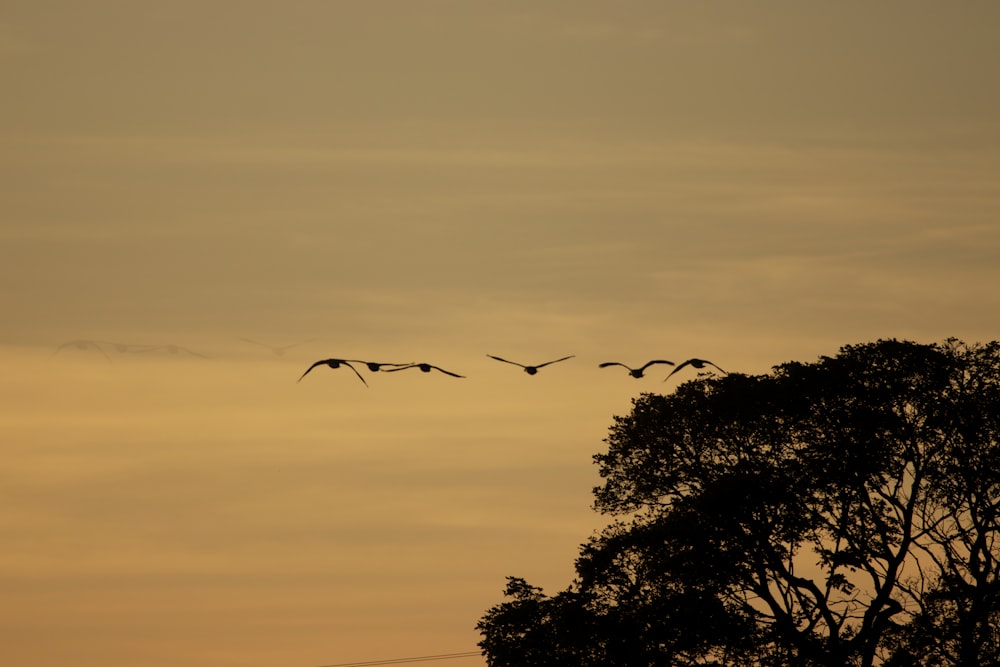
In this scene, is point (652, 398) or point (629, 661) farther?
point (652, 398)

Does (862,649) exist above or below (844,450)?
below

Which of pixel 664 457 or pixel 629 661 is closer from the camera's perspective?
pixel 629 661

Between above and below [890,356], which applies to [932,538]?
below

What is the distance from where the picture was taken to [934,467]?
5253cm

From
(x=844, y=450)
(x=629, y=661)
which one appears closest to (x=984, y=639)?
(x=844, y=450)

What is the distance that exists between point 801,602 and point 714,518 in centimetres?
358

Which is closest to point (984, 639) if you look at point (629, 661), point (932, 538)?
point (932, 538)

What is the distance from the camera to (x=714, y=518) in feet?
169

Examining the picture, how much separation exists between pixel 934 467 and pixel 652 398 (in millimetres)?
8625

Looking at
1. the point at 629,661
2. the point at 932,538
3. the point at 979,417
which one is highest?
the point at 979,417

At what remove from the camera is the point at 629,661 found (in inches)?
2005

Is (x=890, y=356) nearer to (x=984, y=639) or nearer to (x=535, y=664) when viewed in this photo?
(x=984, y=639)

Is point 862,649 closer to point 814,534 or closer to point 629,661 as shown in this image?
point 814,534

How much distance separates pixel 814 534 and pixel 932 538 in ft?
11.6
